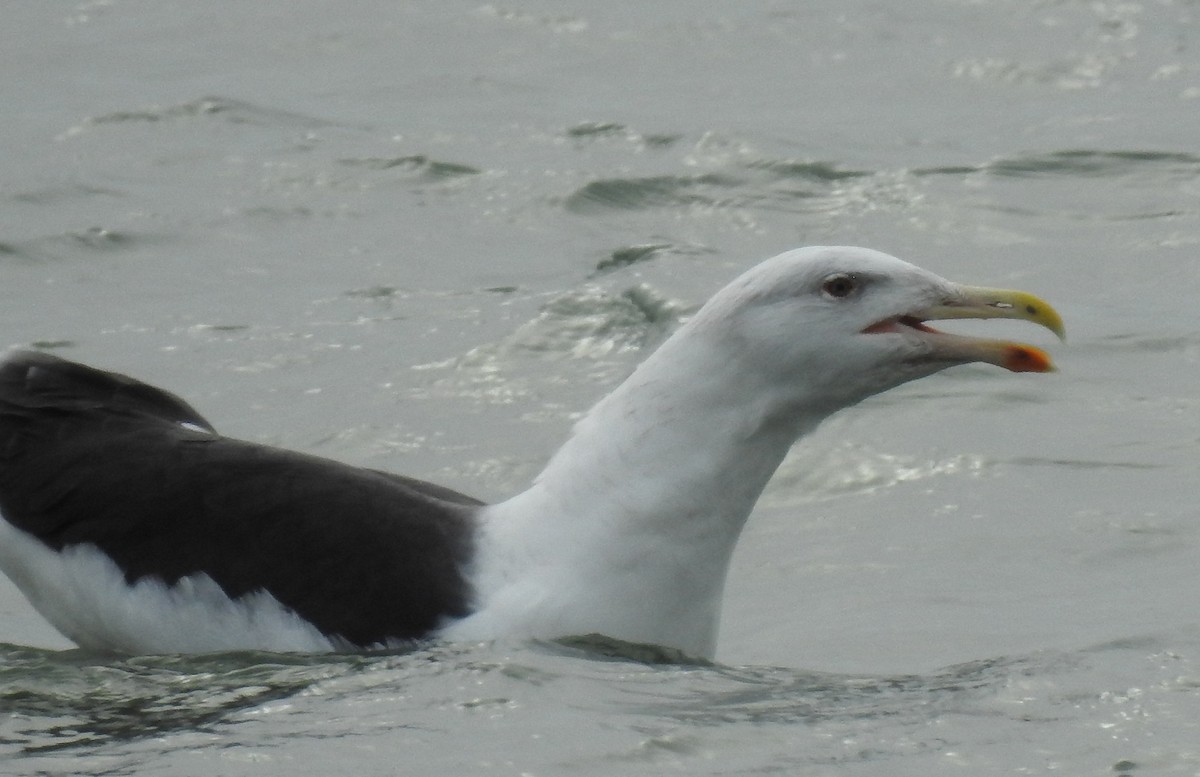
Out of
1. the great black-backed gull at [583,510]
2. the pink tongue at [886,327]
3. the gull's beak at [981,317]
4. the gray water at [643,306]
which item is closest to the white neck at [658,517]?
the great black-backed gull at [583,510]

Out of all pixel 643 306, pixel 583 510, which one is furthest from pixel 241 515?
pixel 643 306

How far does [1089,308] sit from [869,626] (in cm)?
466

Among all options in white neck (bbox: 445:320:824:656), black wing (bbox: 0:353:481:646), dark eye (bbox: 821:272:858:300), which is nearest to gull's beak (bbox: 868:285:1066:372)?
dark eye (bbox: 821:272:858:300)

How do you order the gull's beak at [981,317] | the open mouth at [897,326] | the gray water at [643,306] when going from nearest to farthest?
1. the gray water at [643,306]
2. the gull's beak at [981,317]
3. the open mouth at [897,326]

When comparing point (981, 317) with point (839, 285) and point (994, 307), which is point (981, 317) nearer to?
point (994, 307)

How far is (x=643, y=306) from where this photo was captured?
40.6ft

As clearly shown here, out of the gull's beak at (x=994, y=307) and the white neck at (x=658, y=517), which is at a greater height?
the gull's beak at (x=994, y=307)

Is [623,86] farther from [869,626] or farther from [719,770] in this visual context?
[719,770]

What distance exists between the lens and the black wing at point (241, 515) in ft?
23.0

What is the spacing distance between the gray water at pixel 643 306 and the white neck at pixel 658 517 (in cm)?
16

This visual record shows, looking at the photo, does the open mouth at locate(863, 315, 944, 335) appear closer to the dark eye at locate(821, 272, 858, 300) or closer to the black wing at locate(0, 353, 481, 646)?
the dark eye at locate(821, 272, 858, 300)

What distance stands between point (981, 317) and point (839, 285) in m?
0.44

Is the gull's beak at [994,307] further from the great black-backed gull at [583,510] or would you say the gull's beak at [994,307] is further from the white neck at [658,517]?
the white neck at [658,517]

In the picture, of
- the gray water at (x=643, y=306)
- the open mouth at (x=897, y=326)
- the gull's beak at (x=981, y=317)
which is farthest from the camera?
the open mouth at (x=897, y=326)
